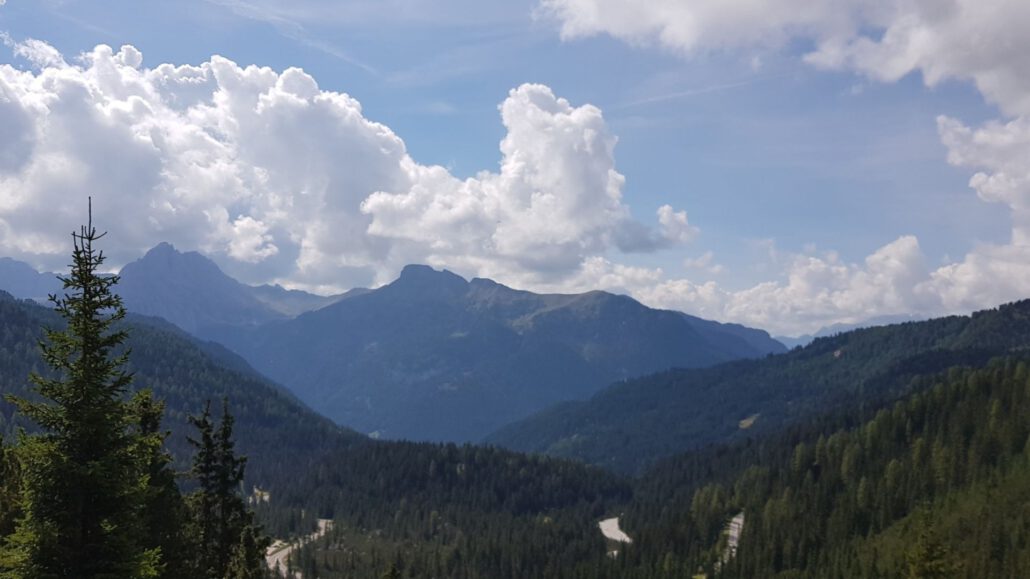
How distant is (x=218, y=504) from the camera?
52.5m

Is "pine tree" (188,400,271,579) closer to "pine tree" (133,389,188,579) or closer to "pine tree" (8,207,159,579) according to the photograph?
"pine tree" (133,389,188,579)

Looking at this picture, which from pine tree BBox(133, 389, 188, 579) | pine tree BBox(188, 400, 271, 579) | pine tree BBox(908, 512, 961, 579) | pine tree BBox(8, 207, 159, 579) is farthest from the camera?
pine tree BBox(908, 512, 961, 579)

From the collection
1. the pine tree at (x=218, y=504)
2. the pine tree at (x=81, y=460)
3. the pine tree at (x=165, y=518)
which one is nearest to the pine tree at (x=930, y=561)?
the pine tree at (x=218, y=504)

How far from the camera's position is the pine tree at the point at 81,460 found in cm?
2630

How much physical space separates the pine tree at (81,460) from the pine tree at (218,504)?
23.3 m

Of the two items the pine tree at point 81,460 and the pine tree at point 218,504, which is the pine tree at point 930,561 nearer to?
the pine tree at point 218,504

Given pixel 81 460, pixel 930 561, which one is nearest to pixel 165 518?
pixel 81 460

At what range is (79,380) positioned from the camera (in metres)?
26.9

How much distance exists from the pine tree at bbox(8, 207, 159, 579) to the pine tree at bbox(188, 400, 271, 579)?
76.4ft

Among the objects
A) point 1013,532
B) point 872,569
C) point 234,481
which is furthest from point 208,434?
point 1013,532

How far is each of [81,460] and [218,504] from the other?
89.3ft

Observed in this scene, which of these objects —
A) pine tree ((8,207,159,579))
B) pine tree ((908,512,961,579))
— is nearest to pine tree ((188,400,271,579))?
pine tree ((8,207,159,579))

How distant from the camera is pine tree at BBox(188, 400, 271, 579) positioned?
50531 millimetres

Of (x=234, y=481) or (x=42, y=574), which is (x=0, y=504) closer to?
(x=234, y=481)
